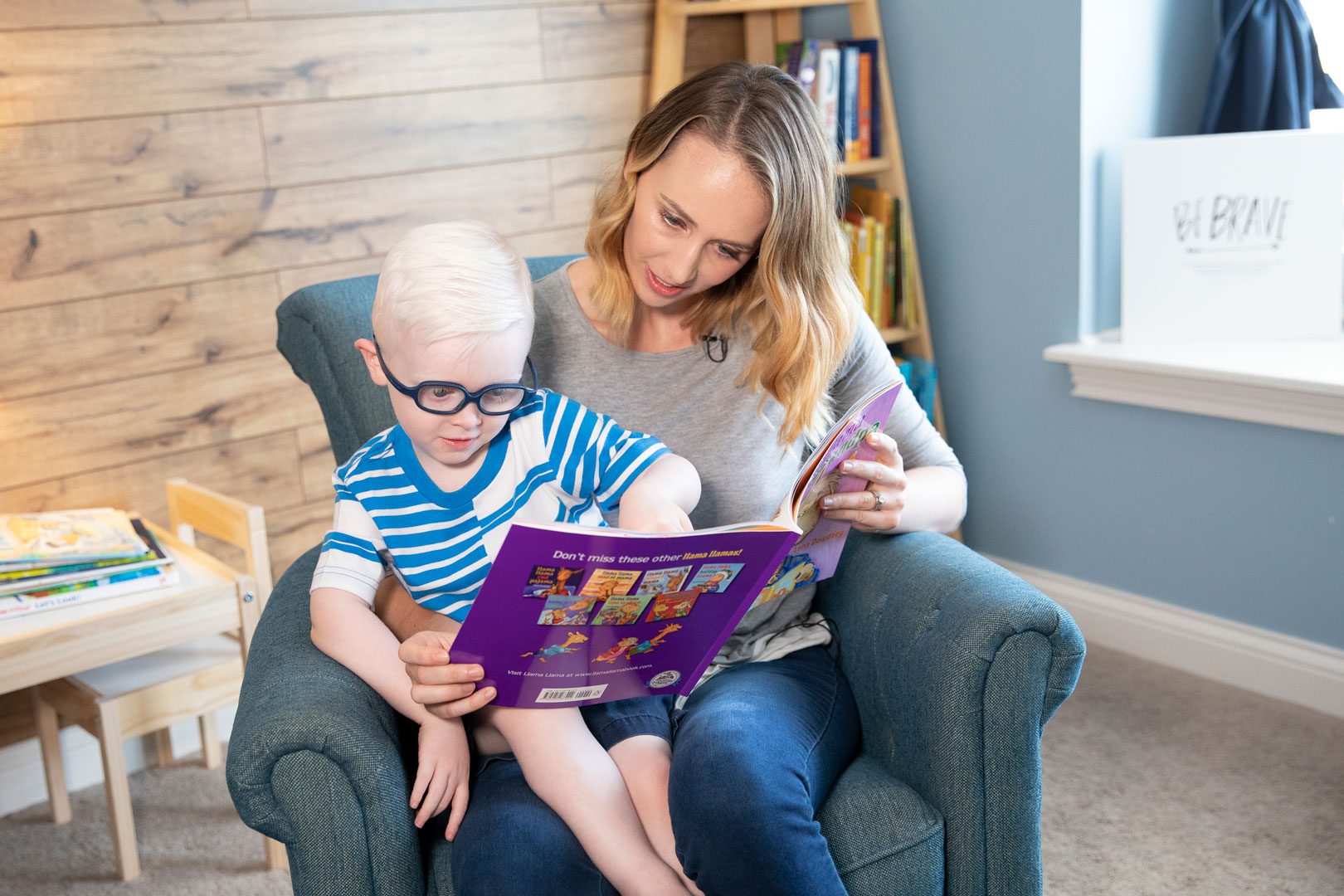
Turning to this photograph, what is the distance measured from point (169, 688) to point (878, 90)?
1.92 m

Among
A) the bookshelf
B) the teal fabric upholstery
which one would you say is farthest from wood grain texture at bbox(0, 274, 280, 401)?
the bookshelf

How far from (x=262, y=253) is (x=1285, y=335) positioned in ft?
6.52

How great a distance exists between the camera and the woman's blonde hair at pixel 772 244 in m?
1.33

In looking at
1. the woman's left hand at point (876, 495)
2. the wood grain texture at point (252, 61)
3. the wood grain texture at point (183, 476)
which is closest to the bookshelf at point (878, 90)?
the wood grain texture at point (252, 61)

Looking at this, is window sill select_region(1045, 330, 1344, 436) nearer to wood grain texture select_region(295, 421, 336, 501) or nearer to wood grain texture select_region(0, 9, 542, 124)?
wood grain texture select_region(0, 9, 542, 124)

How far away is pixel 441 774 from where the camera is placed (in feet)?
3.88

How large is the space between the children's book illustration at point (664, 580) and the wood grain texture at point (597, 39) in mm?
1747

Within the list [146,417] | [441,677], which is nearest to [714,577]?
[441,677]

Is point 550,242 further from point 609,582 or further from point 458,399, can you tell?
point 609,582

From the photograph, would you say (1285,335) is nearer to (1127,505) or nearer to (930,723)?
(1127,505)

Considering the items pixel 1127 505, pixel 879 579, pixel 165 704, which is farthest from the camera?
pixel 1127 505

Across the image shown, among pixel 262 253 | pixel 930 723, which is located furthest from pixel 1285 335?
pixel 262 253

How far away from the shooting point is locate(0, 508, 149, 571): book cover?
69.8 inches

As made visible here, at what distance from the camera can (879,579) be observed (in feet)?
4.66
